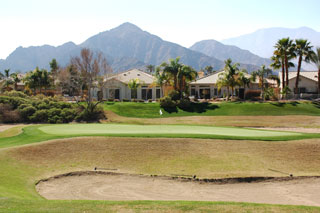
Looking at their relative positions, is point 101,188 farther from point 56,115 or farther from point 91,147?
point 56,115

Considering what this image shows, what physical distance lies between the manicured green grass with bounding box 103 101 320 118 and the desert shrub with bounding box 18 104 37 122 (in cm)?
953

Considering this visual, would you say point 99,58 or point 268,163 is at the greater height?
point 99,58

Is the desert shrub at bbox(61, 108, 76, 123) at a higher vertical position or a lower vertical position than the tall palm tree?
lower

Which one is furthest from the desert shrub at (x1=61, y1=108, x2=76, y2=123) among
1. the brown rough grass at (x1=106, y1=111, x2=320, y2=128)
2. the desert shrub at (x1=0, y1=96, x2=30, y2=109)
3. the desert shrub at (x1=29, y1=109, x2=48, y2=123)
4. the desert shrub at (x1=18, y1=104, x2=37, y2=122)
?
the desert shrub at (x1=0, y1=96, x2=30, y2=109)

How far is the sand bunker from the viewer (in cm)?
1243

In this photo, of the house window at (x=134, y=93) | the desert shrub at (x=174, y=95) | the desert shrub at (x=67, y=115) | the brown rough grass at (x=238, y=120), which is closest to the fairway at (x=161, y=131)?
the brown rough grass at (x=238, y=120)

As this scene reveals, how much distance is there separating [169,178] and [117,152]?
171 inches

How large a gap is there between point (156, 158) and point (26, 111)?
91.7 ft

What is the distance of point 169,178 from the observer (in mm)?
14812

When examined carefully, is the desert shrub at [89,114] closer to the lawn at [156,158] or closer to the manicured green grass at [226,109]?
the manicured green grass at [226,109]

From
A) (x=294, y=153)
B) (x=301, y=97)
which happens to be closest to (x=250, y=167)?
(x=294, y=153)

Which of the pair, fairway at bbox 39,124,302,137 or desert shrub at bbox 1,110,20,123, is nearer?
fairway at bbox 39,124,302,137

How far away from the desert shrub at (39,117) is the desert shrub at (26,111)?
33.3 inches

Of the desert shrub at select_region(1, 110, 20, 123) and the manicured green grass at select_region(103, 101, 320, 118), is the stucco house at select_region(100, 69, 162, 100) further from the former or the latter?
the desert shrub at select_region(1, 110, 20, 123)
